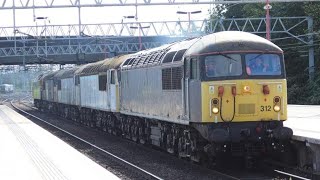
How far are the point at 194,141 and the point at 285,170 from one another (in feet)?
7.96

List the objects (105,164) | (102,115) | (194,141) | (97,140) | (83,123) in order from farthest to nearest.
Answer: (83,123) → (102,115) → (97,140) → (105,164) → (194,141)

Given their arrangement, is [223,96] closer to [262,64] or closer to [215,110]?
[215,110]

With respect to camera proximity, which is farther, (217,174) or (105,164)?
(105,164)

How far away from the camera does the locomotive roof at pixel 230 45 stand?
48.1 feet

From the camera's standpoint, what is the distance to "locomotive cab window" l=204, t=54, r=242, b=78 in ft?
47.7

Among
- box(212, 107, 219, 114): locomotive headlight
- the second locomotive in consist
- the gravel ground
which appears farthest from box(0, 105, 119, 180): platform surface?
box(212, 107, 219, 114): locomotive headlight

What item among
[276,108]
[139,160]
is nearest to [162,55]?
[139,160]

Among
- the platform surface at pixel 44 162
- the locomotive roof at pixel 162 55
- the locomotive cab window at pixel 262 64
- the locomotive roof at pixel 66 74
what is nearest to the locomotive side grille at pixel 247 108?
the locomotive cab window at pixel 262 64

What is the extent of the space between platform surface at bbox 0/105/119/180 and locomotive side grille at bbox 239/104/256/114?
11.3 ft

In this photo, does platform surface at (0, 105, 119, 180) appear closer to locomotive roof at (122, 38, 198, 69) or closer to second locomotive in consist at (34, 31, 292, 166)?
second locomotive in consist at (34, 31, 292, 166)

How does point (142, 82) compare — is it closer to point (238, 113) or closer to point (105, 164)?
point (105, 164)

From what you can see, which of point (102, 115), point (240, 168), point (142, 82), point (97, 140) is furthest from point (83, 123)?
point (240, 168)

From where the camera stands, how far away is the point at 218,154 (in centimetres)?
1496

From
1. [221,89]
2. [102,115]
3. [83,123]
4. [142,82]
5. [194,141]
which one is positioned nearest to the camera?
[221,89]
